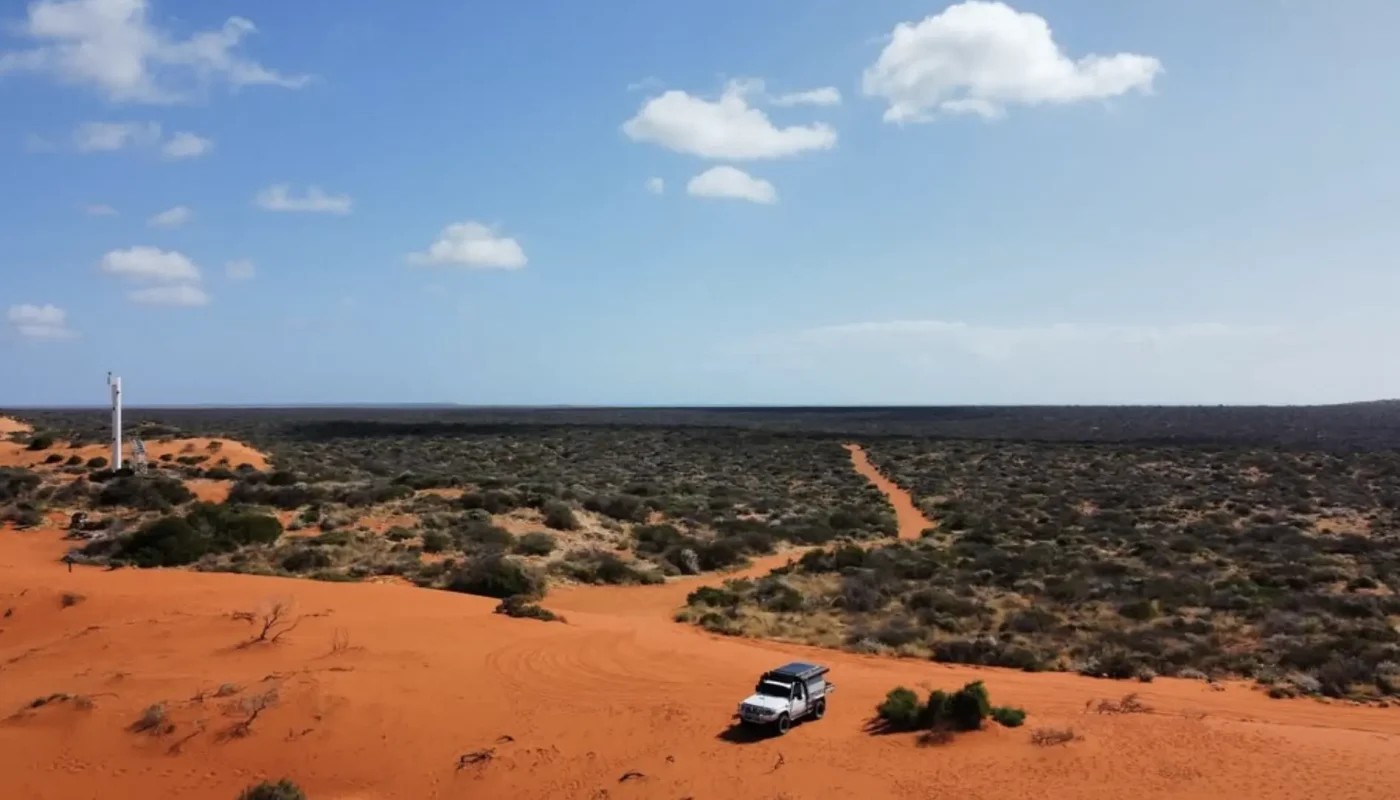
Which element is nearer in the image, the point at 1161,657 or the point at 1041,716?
the point at 1041,716

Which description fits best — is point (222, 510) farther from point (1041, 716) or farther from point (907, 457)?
point (907, 457)

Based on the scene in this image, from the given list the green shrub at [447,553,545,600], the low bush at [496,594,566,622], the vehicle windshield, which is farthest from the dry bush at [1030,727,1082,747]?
the green shrub at [447,553,545,600]

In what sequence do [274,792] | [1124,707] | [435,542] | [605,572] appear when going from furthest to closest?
[435,542], [605,572], [1124,707], [274,792]

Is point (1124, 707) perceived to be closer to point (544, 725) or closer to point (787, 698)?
point (787, 698)

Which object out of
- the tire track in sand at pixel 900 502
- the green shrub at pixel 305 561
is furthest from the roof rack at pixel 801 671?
the tire track in sand at pixel 900 502

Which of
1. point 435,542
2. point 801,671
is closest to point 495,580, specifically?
point 435,542

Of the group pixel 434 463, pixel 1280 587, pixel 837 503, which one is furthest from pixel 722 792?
pixel 434 463

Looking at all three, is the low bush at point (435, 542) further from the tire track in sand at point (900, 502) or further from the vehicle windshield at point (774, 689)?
the tire track in sand at point (900, 502)
